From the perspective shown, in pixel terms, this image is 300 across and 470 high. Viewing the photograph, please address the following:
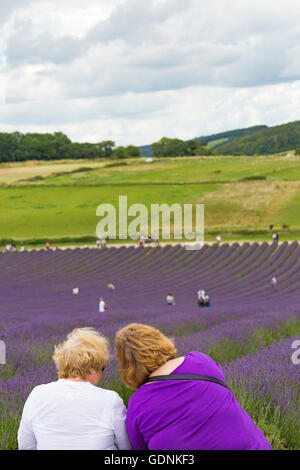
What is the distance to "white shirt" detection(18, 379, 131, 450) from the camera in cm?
219

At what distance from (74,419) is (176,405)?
46 cm

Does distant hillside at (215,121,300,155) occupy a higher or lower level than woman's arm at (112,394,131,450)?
higher

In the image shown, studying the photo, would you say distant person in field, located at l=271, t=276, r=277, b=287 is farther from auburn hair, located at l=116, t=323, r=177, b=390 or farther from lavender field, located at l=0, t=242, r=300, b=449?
auburn hair, located at l=116, t=323, r=177, b=390

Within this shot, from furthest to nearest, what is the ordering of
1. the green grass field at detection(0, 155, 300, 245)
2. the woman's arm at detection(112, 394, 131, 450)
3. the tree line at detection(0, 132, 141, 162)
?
the tree line at detection(0, 132, 141, 162), the green grass field at detection(0, 155, 300, 245), the woman's arm at detection(112, 394, 131, 450)

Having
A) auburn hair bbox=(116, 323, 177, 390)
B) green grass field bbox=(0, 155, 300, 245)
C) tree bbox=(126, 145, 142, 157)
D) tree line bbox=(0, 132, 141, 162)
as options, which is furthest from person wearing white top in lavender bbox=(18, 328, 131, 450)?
tree bbox=(126, 145, 142, 157)

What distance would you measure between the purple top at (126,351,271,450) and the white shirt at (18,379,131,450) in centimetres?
8

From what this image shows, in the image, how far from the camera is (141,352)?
226 centimetres

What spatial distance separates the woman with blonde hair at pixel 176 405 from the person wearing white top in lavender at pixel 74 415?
9 cm

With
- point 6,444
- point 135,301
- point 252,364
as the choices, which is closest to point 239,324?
point 252,364

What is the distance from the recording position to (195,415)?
83.8 inches

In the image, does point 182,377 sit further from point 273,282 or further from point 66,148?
point 66,148

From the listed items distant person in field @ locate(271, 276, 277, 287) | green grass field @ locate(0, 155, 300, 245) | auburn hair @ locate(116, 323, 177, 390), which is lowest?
distant person in field @ locate(271, 276, 277, 287)
